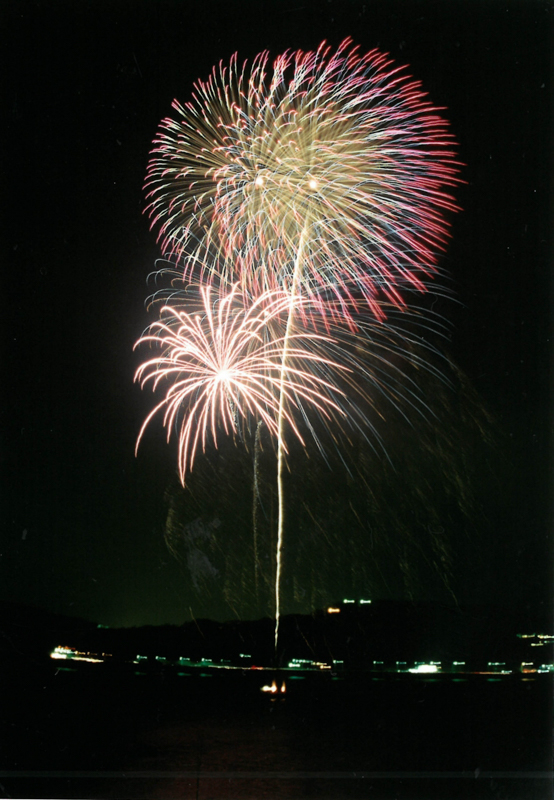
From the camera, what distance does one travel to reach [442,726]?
13688mm

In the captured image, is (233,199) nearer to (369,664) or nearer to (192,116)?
(192,116)

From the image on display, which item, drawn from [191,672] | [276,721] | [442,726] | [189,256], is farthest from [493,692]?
[189,256]

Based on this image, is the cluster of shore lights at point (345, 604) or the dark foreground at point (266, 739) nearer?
the dark foreground at point (266, 739)

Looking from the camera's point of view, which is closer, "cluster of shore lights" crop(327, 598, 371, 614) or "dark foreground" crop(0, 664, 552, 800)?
"dark foreground" crop(0, 664, 552, 800)

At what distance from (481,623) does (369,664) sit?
679 centimetres

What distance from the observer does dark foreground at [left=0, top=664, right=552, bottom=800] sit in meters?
7.30

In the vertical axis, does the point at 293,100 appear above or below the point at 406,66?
below

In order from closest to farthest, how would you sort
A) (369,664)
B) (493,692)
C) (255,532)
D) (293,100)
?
(293,100), (255,532), (493,692), (369,664)

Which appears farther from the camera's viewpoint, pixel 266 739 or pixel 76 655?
pixel 76 655

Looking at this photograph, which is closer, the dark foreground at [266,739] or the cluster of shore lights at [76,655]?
the dark foreground at [266,739]

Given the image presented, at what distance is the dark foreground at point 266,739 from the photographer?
7301mm

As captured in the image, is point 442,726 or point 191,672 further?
point 191,672

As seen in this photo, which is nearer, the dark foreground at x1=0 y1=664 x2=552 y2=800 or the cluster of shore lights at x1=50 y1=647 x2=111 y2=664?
the dark foreground at x1=0 y1=664 x2=552 y2=800

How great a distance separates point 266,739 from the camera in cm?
1133
